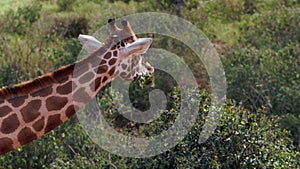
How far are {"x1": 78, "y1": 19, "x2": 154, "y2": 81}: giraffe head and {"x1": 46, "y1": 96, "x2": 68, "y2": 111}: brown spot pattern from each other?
421 millimetres

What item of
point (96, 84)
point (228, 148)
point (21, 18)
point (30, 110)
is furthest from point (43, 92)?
point (21, 18)

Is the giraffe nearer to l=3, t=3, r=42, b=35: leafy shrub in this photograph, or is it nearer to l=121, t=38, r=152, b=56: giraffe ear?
l=121, t=38, r=152, b=56: giraffe ear

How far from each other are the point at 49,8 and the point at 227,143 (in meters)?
10.2

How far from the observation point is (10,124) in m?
4.63

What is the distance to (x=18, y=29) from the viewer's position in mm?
12555

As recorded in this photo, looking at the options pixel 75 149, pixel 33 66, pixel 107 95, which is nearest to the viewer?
pixel 75 149

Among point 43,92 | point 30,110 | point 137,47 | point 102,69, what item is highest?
point 137,47

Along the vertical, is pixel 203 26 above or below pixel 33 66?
above

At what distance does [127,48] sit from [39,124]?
806 millimetres

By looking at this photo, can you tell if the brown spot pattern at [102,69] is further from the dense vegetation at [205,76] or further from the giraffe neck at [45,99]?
the dense vegetation at [205,76]

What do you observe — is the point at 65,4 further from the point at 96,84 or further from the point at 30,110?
the point at 30,110

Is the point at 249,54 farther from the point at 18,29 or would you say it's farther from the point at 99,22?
the point at 18,29

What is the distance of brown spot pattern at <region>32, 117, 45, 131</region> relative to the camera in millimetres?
4637

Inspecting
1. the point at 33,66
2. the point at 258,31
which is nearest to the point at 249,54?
the point at 258,31
